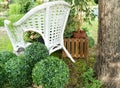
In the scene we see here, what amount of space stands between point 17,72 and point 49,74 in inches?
15.1

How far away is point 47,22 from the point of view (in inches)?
164

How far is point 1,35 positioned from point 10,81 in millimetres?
3343

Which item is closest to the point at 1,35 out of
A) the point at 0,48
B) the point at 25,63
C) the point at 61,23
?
the point at 0,48

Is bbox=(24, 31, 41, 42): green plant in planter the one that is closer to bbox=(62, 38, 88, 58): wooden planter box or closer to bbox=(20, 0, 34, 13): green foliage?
bbox=(62, 38, 88, 58): wooden planter box

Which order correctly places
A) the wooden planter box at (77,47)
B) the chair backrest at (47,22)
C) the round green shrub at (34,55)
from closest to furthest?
the round green shrub at (34,55) → the chair backrest at (47,22) → the wooden planter box at (77,47)

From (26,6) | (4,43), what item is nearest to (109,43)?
(26,6)

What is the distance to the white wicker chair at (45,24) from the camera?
4082 mm

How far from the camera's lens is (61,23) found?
4.43 meters

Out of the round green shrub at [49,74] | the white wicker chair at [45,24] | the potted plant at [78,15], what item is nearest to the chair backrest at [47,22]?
the white wicker chair at [45,24]

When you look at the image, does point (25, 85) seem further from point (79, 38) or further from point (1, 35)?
point (1, 35)

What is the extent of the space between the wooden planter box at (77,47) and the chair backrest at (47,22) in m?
0.32

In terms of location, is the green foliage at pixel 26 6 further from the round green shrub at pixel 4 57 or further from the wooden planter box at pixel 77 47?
the round green shrub at pixel 4 57

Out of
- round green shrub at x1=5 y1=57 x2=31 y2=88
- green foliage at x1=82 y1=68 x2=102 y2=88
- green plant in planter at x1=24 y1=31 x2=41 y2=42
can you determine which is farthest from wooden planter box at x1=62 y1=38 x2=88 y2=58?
round green shrub at x1=5 y1=57 x2=31 y2=88

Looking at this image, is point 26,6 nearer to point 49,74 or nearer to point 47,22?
point 47,22
